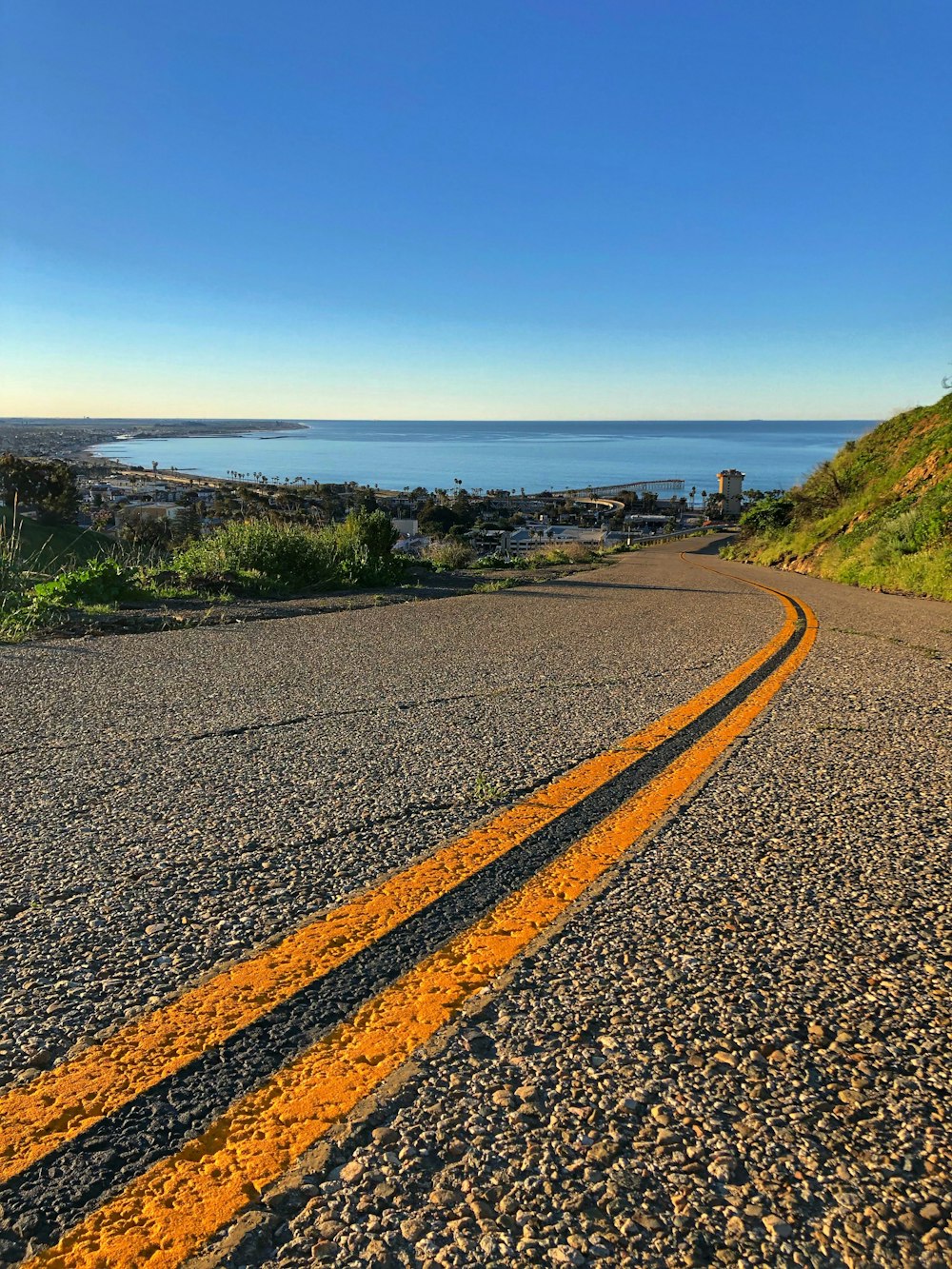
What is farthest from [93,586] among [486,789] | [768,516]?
[768,516]

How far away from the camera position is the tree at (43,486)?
105 ft

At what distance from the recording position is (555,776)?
10.9ft

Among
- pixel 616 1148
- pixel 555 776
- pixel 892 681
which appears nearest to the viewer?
pixel 616 1148

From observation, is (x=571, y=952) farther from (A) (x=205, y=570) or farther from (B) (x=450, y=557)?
(B) (x=450, y=557)

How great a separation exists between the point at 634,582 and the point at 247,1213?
1398 cm

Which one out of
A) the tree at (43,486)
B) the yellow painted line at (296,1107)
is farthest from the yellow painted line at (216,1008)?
the tree at (43,486)

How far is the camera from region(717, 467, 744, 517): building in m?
81.9

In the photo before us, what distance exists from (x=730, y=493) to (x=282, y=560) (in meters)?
78.6

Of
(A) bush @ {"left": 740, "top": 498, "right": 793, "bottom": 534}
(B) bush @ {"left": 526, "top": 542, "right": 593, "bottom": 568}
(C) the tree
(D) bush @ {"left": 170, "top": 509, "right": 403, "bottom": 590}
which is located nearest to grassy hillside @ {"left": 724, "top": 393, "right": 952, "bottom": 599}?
(A) bush @ {"left": 740, "top": 498, "right": 793, "bottom": 534}

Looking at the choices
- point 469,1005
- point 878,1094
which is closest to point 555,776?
point 469,1005

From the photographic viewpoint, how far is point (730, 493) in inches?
3292

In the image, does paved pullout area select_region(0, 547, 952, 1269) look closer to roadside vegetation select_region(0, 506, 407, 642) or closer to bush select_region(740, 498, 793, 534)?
roadside vegetation select_region(0, 506, 407, 642)

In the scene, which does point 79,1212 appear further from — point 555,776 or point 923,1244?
point 555,776

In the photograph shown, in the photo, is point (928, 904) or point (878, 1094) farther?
point (928, 904)
